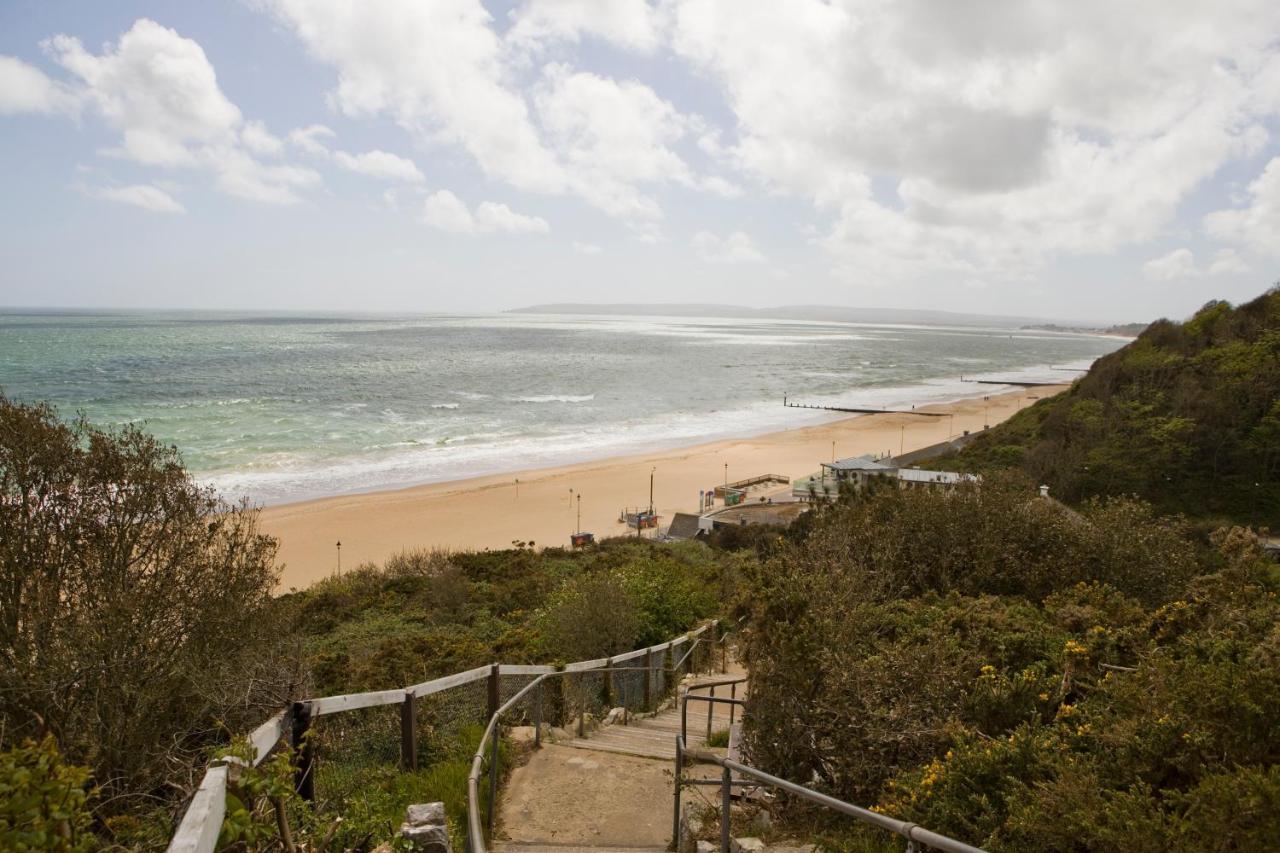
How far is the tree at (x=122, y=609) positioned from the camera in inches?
244

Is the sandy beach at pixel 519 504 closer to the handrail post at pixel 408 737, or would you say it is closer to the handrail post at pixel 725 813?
the handrail post at pixel 408 737

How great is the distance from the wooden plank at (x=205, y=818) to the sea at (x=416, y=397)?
1797cm

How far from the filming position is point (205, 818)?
3.28 metres

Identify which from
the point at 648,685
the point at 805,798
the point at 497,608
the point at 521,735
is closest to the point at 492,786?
the point at 521,735

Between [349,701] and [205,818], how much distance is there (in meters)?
2.63

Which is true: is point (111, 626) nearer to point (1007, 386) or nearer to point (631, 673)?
point (631, 673)

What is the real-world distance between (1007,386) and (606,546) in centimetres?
8582

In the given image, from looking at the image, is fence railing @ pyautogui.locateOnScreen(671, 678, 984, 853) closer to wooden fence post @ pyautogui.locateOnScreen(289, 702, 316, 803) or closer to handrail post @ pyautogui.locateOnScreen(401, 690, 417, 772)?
handrail post @ pyautogui.locateOnScreen(401, 690, 417, 772)

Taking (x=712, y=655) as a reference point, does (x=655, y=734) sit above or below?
above

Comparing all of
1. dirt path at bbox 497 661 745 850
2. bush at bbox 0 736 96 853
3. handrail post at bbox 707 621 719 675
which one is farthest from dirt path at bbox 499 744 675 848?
handrail post at bbox 707 621 719 675

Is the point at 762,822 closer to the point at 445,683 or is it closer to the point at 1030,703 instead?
the point at 1030,703

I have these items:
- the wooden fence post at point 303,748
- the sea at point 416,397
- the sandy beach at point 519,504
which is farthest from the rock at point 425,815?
the sandy beach at point 519,504

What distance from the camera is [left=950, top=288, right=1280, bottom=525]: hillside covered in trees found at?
2944 cm

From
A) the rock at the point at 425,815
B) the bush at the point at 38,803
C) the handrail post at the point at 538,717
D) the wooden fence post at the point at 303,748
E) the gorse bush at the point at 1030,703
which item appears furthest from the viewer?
the handrail post at the point at 538,717
